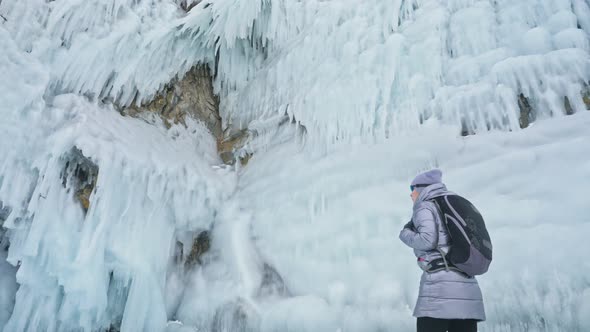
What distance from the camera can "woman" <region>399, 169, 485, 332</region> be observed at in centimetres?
200

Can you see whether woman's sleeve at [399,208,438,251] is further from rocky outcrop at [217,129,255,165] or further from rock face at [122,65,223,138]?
rock face at [122,65,223,138]

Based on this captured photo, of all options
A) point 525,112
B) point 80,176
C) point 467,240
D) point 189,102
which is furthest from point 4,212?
point 525,112

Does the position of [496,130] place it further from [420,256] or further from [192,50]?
[192,50]

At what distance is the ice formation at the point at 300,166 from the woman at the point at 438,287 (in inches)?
40.2

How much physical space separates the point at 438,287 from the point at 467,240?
0.28 metres

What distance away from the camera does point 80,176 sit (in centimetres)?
416

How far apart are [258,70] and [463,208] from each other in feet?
13.9

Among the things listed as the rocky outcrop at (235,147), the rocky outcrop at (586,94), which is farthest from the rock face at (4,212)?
the rocky outcrop at (586,94)

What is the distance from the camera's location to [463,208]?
2094 millimetres

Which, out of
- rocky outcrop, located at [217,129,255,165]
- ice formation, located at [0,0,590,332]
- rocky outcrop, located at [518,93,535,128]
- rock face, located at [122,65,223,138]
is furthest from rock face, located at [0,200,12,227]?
rocky outcrop, located at [518,93,535,128]

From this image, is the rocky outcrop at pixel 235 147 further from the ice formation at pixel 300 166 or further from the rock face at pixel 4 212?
the rock face at pixel 4 212

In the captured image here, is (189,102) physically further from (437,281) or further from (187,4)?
(437,281)

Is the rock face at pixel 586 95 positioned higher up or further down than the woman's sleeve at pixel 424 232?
higher up

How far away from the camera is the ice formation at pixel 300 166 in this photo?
3.12 meters
